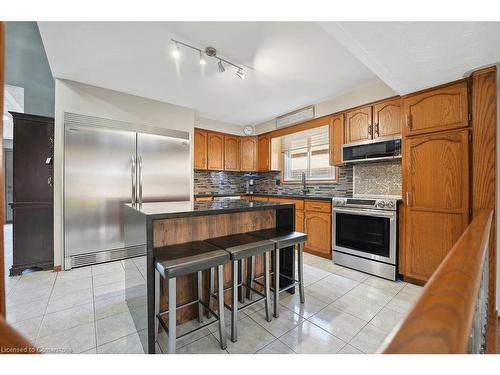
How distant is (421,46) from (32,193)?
14.5 ft

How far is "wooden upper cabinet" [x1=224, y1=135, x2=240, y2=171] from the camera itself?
16.2ft

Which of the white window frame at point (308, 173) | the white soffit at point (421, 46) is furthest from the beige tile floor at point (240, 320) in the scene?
the white soffit at point (421, 46)

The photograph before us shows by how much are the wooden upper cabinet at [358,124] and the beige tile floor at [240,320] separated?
1876 millimetres

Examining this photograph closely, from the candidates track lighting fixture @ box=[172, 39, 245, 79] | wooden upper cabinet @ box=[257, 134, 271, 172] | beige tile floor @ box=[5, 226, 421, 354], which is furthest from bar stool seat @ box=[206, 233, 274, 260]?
wooden upper cabinet @ box=[257, 134, 271, 172]

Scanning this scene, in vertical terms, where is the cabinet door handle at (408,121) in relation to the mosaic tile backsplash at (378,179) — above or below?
above

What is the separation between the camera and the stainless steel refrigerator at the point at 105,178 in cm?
300

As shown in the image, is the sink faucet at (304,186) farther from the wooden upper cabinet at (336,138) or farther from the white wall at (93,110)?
the white wall at (93,110)

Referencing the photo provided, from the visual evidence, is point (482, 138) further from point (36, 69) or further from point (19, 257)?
point (36, 69)

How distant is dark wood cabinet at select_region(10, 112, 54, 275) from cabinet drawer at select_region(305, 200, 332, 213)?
11.8 feet

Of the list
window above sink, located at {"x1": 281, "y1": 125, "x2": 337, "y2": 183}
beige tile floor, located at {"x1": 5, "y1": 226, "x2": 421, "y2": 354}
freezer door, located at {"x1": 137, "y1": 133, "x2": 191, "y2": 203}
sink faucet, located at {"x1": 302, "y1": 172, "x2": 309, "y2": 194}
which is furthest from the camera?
sink faucet, located at {"x1": 302, "y1": 172, "x2": 309, "y2": 194}

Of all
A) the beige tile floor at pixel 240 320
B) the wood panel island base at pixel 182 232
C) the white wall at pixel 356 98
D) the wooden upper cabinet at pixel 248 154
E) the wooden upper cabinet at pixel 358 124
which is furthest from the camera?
the wooden upper cabinet at pixel 248 154

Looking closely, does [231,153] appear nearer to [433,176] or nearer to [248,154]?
[248,154]

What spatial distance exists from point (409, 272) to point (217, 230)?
2.25 meters

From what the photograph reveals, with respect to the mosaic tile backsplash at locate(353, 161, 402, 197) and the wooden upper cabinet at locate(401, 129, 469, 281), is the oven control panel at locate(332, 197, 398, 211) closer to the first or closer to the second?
the wooden upper cabinet at locate(401, 129, 469, 281)
